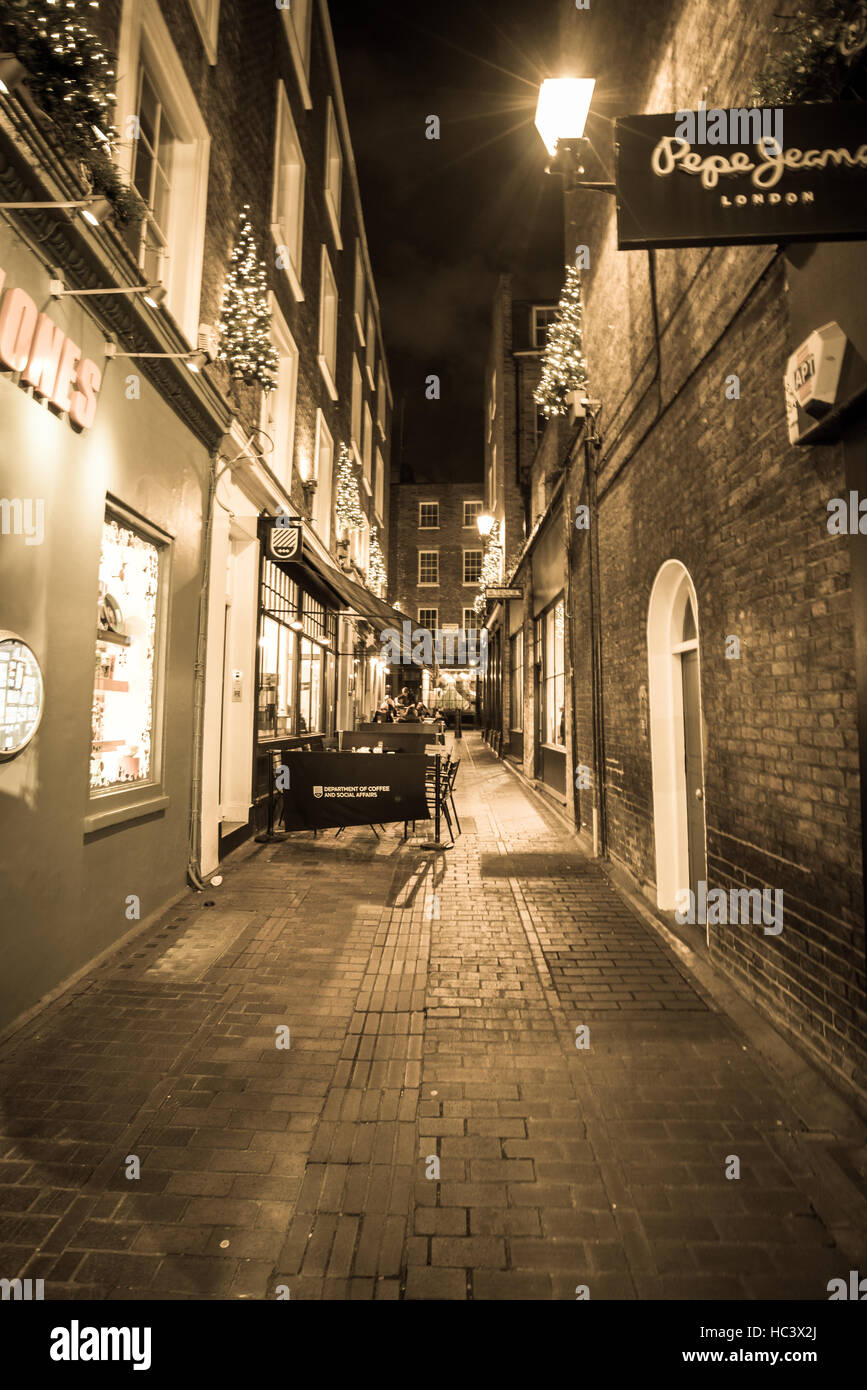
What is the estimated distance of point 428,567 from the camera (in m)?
40.8

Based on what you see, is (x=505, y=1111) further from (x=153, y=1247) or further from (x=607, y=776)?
(x=607, y=776)

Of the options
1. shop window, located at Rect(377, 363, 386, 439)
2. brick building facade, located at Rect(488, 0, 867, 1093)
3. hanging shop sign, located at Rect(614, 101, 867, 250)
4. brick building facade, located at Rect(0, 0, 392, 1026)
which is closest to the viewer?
hanging shop sign, located at Rect(614, 101, 867, 250)

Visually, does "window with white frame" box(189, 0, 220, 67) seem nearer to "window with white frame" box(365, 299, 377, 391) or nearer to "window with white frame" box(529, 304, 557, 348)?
"window with white frame" box(365, 299, 377, 391)

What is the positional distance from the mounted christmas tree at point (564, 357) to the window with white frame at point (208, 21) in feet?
16.5

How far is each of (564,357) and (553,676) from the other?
6184 millimetres

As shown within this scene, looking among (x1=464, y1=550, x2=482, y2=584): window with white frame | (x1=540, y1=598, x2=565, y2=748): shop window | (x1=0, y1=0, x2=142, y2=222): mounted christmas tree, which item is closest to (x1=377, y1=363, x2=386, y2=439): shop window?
(x1=464, y1=550, x2=482, y2=584): window with white frame

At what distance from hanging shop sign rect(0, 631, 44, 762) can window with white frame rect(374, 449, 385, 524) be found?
22561mm

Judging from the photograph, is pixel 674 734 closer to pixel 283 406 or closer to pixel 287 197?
pixel 283 406

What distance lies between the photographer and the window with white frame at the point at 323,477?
14016mm

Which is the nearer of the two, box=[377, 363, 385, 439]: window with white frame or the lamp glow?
the lamp glow

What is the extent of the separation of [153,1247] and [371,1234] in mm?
780

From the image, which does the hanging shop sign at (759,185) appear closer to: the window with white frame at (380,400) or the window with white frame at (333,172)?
the window with white frame at (333,172)

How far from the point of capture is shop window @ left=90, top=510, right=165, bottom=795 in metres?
5.10
